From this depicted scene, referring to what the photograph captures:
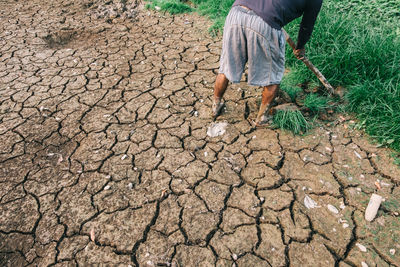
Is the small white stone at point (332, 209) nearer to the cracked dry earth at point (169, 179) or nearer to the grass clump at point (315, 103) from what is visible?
the cracked dry earth at point (169, 179)

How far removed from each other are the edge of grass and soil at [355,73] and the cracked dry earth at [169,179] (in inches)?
8.4

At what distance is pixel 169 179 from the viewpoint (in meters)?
2.29

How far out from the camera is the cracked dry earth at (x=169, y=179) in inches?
72.6

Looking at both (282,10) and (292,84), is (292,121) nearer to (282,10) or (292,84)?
(292,84)

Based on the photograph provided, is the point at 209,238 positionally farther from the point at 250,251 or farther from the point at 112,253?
the point at 112,253

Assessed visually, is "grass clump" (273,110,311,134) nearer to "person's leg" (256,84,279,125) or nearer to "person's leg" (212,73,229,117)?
"person's leg" (256,84,279,125)

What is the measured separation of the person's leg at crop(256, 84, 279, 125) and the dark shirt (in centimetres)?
54

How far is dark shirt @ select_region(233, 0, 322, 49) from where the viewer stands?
197 centimetres

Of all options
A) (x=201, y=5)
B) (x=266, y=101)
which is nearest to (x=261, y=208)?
(x=266, y=101)

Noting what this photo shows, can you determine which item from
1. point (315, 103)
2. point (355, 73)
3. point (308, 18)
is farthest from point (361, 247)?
point (355, 73)

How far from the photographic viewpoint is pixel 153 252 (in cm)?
183

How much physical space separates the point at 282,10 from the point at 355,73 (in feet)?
4.88

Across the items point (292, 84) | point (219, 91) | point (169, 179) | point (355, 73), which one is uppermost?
point (355, 73)

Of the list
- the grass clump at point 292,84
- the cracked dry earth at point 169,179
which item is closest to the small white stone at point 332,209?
the cracked dry earth at point 169,179
